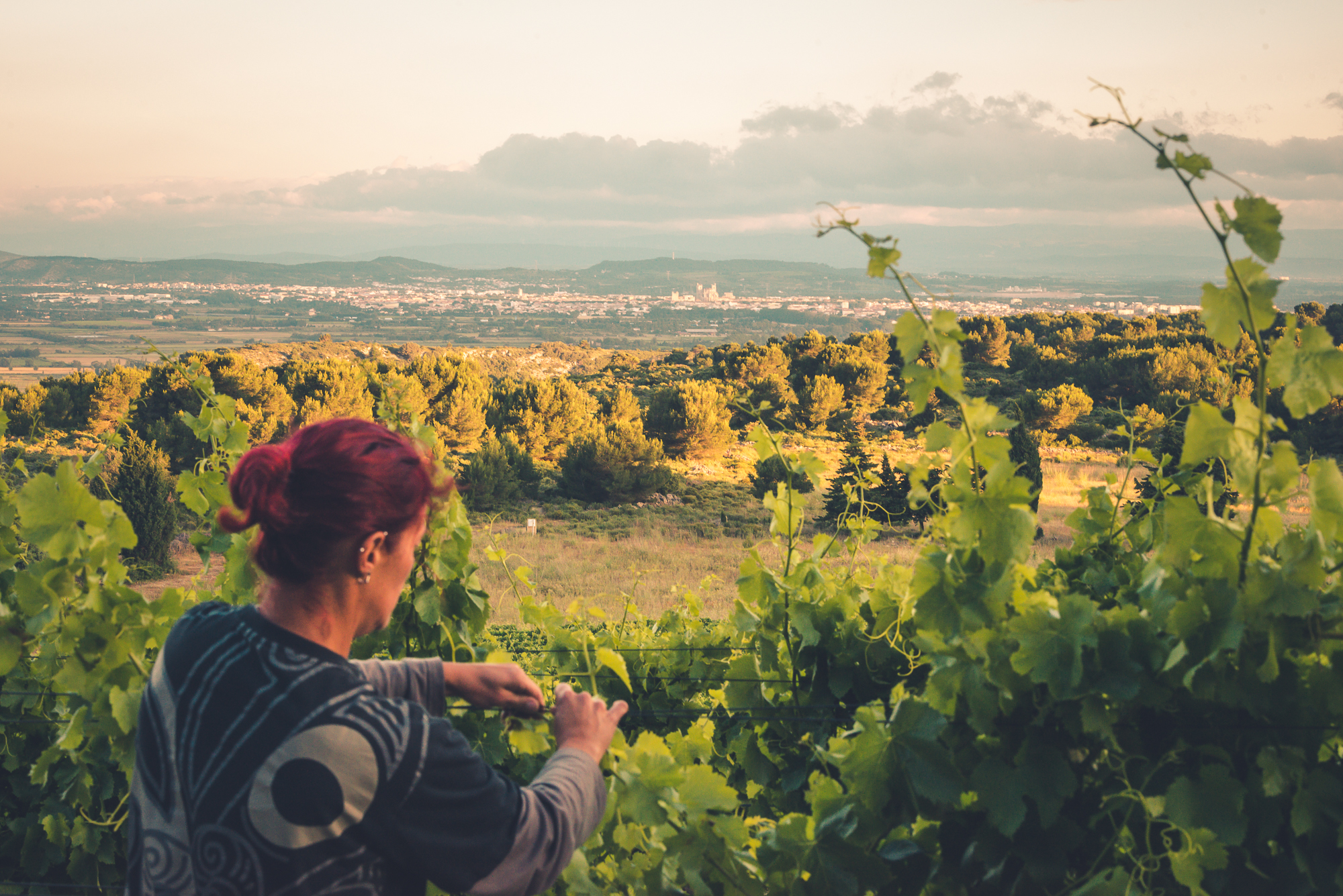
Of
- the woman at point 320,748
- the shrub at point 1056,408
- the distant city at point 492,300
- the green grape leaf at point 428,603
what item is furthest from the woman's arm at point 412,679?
the distant city at point 492,300

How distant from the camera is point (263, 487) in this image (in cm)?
123

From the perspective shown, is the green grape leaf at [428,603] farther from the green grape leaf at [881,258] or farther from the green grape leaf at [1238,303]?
the green grape leaf at [1238,303]

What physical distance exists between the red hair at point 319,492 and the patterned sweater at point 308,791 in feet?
0.38

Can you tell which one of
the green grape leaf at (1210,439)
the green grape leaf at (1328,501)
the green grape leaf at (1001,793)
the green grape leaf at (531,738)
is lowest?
the green grape leaf at (531,738)

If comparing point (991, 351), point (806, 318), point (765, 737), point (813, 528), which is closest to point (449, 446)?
point (813, 528)

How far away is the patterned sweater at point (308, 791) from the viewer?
1123 mm

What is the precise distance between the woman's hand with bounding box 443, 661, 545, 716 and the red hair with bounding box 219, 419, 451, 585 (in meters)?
0.51

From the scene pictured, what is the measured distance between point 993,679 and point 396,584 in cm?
99

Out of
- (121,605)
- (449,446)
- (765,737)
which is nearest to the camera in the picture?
(121,605)

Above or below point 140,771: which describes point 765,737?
below

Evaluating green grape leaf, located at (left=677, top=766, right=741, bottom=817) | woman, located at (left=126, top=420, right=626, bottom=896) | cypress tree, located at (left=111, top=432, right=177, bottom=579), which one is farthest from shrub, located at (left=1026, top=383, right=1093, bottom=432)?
woman, located at (left=126, top=420, right=626, bottom=896)

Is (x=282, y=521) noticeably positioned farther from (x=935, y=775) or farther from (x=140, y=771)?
(x=935, y=775)

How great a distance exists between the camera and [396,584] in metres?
1.36

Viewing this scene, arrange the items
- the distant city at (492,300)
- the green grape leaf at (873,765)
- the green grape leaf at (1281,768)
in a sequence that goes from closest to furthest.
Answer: the green grape leaf at (1281,768) < the green grape leaf at (873,765) < the distant city at (492,300)
